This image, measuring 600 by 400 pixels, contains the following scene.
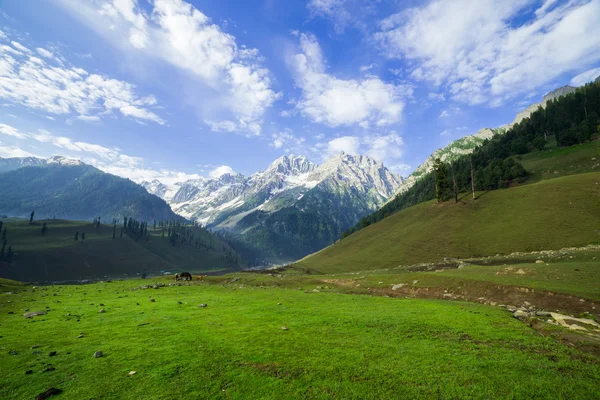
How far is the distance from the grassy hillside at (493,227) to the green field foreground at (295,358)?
190 ft

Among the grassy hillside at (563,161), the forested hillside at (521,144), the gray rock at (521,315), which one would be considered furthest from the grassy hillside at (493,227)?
the gray rock at (521,315)

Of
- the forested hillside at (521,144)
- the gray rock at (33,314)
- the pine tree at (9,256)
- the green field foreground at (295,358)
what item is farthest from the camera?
the pine tree at (9,256)

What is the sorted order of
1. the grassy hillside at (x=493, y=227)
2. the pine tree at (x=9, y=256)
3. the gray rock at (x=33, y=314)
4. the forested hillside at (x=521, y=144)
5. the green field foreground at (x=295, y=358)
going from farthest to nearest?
the pine tree at (x=9, y=256) < the forested hillside at (x=521, y=144) < the grassy hillside at (x=493, y=227) < the gray rock at (x=33, y=314) < the green field foreground at (x=295, y=358)

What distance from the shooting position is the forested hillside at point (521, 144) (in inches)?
4348

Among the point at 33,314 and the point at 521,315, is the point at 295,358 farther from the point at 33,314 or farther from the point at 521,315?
the point at 33,314

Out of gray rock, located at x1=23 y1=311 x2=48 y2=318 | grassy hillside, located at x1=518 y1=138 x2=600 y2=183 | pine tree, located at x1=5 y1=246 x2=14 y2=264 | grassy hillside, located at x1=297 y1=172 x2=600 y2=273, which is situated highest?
grassy hillside, located at x1=518 y1=138 x2=600 y2=183

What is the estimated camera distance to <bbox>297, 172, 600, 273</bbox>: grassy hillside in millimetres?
60406

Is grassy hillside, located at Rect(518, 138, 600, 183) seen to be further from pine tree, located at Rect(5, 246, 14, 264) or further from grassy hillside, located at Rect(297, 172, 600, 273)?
pine tree, located at Rect(5, 246, 14, 264)

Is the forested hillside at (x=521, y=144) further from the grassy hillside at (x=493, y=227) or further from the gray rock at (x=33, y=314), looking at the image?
the gray rock at (x=33, y=314)

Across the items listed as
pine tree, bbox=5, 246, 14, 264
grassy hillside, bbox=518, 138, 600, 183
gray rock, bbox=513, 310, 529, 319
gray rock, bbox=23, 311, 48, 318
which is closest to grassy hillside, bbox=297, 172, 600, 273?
grassy hillside, bbox=518, 138, 600, 183

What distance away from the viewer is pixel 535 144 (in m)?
138

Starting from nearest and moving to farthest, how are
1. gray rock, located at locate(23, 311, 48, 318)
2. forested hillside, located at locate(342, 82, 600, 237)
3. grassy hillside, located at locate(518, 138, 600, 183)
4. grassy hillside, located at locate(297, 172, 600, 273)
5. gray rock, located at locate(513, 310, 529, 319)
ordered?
1. gray rock, located at locate(513, 310, 529, 319)
2. gray rock, located at locate(23, 311, 48, 318)
3. grassy hillside, located at locate(297, 172, 600, 273)
4. grassy hillside, located at locate(518, 138, 600, 183)
5. forested hillside, located at locate(342, 82, 600, 237)

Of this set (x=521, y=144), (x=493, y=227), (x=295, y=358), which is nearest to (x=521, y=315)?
(x=295, y=358)

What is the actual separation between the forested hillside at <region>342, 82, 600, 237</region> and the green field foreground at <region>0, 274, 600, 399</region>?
10368cm
